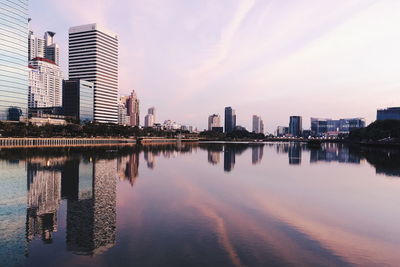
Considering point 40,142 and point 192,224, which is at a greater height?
point 40,142

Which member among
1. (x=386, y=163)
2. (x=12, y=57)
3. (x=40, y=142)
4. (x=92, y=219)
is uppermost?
(x=12, y=57)

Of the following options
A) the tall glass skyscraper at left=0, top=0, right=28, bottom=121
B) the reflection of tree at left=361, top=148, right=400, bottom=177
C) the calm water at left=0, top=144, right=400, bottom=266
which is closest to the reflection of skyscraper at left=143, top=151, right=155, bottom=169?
the calm water at left=0, top=144, right=400, bottom=266

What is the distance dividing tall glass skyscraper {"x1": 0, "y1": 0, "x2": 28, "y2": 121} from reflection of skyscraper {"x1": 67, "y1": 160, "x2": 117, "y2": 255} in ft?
593

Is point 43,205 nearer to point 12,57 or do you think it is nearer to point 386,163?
point 386,163

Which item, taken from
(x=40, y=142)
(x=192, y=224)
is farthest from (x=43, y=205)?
(x=40, y=142)

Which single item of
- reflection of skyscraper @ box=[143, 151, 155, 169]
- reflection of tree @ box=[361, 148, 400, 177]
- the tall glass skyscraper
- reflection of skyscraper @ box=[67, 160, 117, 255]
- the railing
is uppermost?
the tall glass skyscraper

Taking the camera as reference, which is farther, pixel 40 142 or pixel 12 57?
pixel 12 57

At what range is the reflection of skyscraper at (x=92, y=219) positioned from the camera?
22.9 m

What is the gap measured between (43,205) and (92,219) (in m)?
9.00

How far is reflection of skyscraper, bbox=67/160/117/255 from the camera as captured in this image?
22922mm

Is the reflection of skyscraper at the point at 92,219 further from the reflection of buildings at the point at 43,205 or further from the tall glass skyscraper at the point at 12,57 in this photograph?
the tall glass skyscraper at the point at 12,57

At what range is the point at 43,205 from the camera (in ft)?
111

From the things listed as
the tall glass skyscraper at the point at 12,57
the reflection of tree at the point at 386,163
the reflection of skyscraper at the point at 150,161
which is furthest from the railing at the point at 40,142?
the reflection of tree at the point at 386,163

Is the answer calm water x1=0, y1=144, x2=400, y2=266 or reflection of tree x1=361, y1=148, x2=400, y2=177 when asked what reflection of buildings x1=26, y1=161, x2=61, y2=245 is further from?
reflection of tree x1=361, y1=148, x2=400, y2=177
